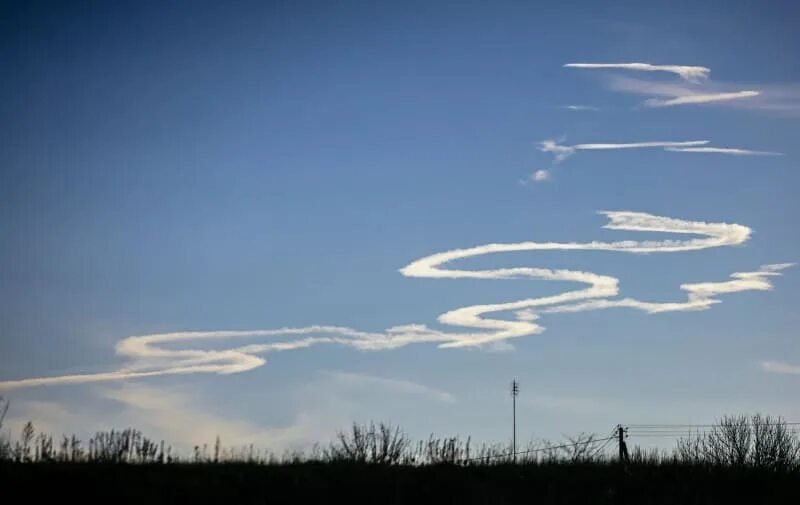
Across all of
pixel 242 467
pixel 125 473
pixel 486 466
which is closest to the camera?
pixel 125 473

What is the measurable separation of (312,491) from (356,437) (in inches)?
155

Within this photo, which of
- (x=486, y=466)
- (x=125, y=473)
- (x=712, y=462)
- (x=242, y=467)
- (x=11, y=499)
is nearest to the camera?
(x=11, y=499)

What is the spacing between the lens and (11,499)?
28.1 meters

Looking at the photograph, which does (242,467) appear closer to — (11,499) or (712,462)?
(11,499)

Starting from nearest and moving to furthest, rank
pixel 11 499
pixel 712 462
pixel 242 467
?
pixel 11 499
pixel 242 467
pixel 712 462

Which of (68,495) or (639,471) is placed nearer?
(68,495)

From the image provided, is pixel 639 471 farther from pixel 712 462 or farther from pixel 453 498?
pixel 453 498

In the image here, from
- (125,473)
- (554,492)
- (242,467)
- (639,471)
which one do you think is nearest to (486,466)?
(554,492)

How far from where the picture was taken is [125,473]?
2991 centimetres

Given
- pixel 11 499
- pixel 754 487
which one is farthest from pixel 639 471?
pixel 11 499

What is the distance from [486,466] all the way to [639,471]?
5039mm

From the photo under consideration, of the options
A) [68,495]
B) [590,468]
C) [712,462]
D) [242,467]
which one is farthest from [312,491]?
[712,462]

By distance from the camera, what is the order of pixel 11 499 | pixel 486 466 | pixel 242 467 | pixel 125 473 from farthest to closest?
1. pixel 486 466
2. pixel 242 467
3. pixel 125 473
4. pixel 11 499

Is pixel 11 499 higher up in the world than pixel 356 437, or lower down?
lower down
